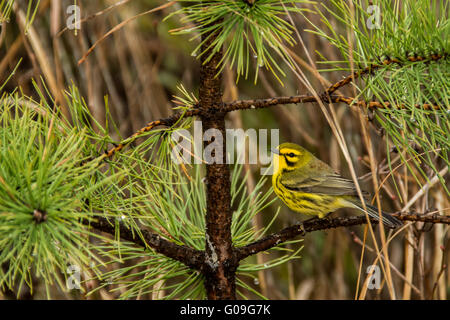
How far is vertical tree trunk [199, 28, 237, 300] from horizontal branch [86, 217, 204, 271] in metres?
0.03

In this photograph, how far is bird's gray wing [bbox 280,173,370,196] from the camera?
182 cm

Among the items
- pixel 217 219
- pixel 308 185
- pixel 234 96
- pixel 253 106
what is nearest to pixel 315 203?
pixel 308 185

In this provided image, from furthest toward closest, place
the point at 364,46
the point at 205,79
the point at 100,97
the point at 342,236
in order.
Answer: the point at 342,236 → the point at 100,97 → the point at 205,79 → the point at 364,46

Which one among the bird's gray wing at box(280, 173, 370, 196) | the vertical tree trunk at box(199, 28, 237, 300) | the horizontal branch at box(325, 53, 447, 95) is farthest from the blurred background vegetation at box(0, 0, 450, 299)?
the horizontal branch at box(325, 53, 447, 95)

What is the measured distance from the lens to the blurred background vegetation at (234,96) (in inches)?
74.0

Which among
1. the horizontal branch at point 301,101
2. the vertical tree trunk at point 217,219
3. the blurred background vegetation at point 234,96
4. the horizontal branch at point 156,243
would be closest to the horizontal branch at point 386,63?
the horizontal branch at point 301,101

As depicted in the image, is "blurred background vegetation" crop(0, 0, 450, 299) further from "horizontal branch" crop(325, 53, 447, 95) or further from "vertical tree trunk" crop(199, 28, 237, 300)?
"horizontal branch" crop(325, 53, 447, 95)

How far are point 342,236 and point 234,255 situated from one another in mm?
1449

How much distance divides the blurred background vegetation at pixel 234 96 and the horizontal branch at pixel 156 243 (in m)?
0.70

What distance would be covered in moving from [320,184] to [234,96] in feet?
1.52
